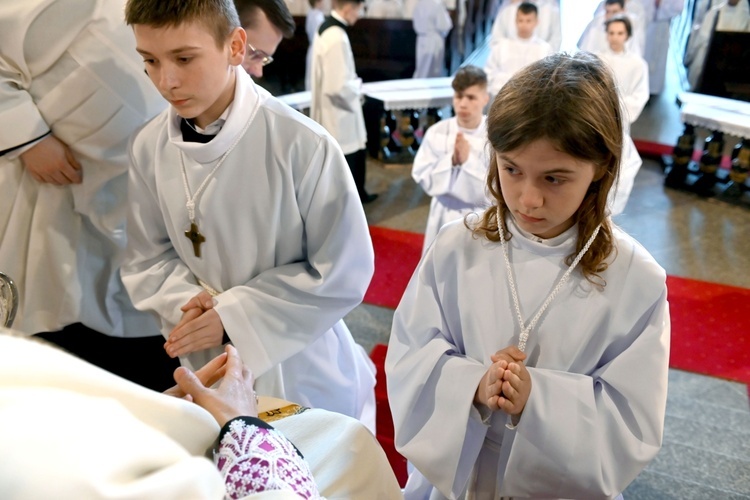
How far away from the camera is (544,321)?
4.75 ft

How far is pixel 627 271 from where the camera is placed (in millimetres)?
1404

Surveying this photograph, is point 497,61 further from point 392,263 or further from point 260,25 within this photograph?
point 260,25

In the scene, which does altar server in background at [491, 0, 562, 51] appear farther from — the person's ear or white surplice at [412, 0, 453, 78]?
the person's ear

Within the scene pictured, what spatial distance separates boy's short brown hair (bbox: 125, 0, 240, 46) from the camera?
1519 millimetres

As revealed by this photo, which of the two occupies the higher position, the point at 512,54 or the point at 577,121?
the point at 577,121

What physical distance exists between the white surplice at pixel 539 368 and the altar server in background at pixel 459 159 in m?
1.94

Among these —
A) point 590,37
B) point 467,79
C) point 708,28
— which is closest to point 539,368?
point 467,79

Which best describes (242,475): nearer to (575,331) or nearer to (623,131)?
(575,331)

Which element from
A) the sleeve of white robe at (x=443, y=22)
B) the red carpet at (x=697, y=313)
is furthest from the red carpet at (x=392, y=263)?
the sleeve of white robe at (x=443, y=22)

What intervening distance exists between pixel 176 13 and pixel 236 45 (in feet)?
0.60

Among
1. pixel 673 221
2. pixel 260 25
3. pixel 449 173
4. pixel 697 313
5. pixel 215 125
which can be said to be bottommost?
pixel 673 221

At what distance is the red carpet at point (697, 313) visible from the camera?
3.32 metres

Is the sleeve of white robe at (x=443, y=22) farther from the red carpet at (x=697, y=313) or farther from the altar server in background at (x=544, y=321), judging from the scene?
the altar server in background at (x=544, y=321)

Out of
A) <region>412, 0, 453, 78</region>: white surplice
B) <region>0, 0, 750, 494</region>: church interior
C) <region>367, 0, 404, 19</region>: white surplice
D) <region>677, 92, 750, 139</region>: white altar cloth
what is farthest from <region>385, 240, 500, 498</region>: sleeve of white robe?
<region>367, 0, 404, 19</region>: white surplice
